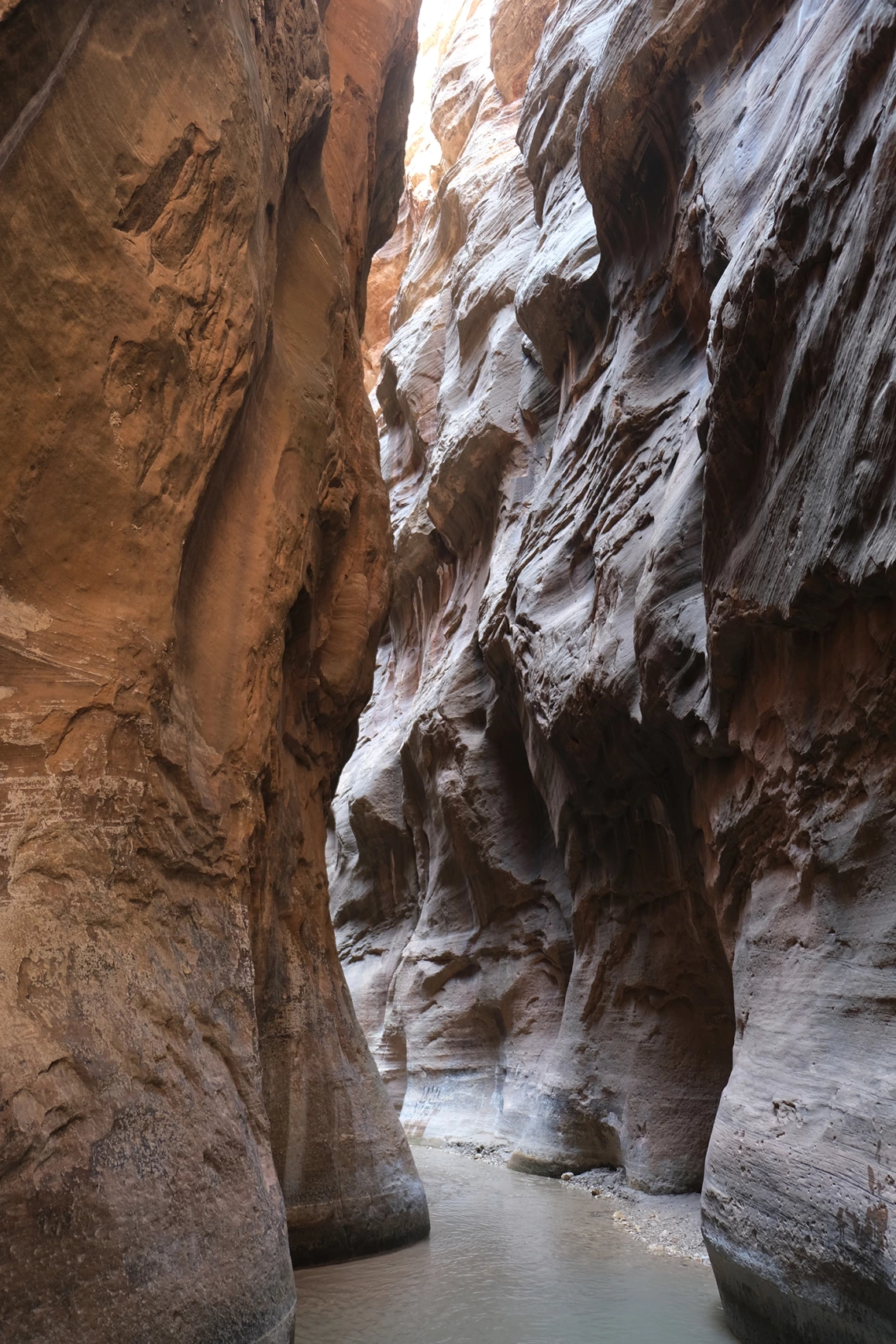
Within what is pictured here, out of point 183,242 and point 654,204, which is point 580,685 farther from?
point 183,242

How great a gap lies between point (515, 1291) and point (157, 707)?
12.7 ft

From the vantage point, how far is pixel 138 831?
4.50 meters

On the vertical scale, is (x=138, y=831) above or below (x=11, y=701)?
below

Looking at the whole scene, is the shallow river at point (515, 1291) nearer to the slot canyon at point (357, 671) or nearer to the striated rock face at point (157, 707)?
the slot canyon at point (357, 671)

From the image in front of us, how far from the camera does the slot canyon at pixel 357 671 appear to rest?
408 cm

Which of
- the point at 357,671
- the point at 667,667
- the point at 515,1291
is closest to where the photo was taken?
the point at 515,1291

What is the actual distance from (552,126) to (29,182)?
12.0 metres

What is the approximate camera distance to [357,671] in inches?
336

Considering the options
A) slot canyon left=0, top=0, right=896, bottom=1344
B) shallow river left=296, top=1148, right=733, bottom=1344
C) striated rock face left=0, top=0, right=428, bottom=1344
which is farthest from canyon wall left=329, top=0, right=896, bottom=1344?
striated rock face left=0, top=0, right=428, bottom=1344

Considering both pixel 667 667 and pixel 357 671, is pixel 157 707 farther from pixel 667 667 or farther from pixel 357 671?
pixel 667 667

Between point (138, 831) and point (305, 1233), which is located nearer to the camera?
point (138, 831)

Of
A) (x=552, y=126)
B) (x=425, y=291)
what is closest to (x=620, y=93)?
(x=552, y=126)

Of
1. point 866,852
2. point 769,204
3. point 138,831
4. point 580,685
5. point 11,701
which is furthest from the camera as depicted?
point 580,685

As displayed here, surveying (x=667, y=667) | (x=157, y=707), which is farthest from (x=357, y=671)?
(x=157, y=707)
